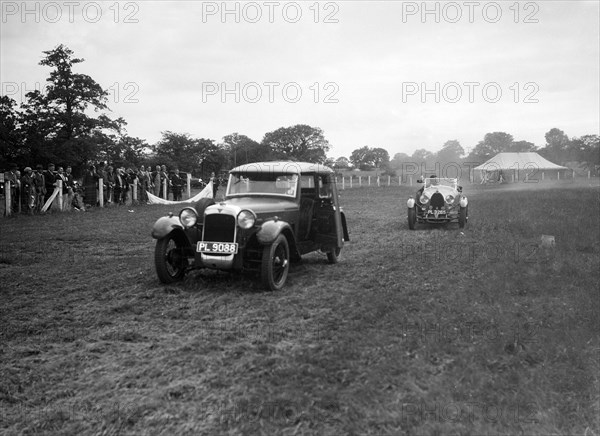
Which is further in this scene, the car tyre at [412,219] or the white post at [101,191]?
the white post at [101,191]

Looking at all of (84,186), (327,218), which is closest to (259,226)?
(327,218)

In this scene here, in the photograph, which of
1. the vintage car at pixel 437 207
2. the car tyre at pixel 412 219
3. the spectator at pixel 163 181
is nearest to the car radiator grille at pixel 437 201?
the vintage car at pixel 437 207

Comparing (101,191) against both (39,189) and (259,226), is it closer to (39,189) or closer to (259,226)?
(39,189)

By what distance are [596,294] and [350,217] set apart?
37.0ft

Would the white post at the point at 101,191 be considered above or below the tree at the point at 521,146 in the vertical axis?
below

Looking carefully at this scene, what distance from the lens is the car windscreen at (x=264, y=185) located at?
26.1 ft

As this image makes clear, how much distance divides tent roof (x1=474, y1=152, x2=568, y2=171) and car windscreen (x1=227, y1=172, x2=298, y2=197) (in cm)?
6325

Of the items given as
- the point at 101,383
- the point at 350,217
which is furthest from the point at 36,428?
the point at 350,217

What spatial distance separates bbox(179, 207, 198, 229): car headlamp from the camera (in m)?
7.19

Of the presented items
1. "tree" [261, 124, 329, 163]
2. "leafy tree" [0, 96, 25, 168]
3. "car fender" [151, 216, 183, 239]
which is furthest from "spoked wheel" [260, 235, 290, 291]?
"leafy tree" [0, 96, 25, 168]

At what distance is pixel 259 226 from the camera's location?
6996 mm

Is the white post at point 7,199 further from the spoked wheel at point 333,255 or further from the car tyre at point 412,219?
the car tyre at point 412,219

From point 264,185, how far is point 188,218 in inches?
54.8

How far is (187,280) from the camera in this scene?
293 inches
